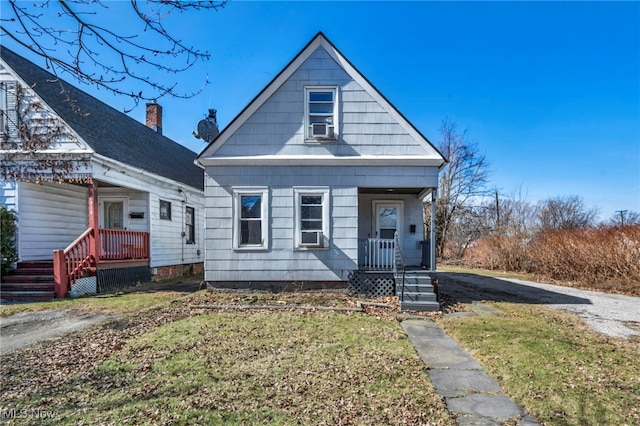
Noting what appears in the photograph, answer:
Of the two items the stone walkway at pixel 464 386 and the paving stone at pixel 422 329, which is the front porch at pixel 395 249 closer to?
the paving stone at pixel 422 329

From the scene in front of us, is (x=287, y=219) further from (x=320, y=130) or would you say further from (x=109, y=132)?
(x=109, y=132)

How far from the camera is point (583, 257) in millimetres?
13867

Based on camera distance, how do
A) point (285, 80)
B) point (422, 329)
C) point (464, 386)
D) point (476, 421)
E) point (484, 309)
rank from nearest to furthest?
point (476, 421) → point (464, 386) → point (422, 329) → point (484, 309) → point (285, 80)

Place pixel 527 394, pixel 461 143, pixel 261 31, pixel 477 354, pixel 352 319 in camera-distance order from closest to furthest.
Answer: pixel 527 394 < pixel 477 354 < pixel 261 31 < pixel 352 319 < pixel 461 143

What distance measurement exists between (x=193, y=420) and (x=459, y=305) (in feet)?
24.5

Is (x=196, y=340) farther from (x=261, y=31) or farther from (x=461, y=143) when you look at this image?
(x=461, y=143)

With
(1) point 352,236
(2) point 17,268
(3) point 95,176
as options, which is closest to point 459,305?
(1) point 352,236

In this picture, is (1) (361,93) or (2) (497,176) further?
(2) (497,176)

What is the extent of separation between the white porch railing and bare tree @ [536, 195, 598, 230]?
73.4 feet

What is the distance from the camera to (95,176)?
9.70 m

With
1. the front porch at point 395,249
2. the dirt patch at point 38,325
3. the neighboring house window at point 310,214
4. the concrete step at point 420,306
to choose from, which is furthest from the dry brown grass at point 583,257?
the dirt patch at point 38,325

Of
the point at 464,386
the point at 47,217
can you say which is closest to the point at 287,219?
the point at 464,386

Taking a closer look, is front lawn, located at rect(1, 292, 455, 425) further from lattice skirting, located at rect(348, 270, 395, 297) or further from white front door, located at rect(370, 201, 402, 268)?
white front door, located at rect(370, 201, 402, 268)

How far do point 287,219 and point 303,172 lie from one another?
56.6 inches
